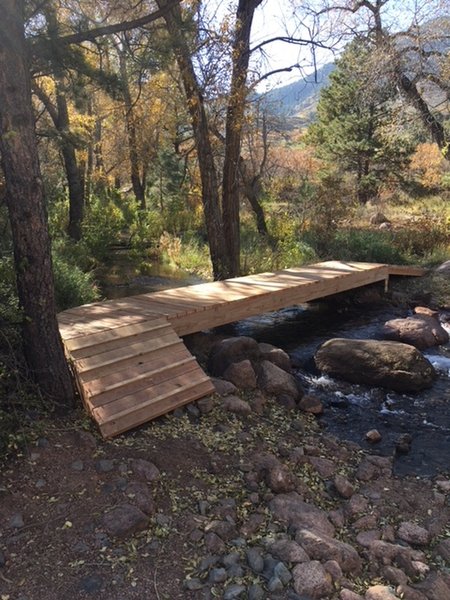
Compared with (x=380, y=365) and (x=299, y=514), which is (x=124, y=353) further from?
(x=380, y=365)

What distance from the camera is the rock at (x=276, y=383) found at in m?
4.90

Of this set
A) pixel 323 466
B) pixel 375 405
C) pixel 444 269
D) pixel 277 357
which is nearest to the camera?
pixel 323 466

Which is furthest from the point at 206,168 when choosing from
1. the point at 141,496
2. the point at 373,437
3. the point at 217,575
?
the point at 217,575

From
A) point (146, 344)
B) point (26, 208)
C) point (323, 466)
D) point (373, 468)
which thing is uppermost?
point (26, 208)

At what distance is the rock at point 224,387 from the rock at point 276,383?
1.21 ft

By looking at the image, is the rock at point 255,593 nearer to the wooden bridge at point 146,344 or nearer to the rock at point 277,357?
the wooden bridge at point 146,344

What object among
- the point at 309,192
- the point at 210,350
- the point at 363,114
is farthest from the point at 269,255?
the point at 363,114

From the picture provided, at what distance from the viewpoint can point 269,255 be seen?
1133 cm

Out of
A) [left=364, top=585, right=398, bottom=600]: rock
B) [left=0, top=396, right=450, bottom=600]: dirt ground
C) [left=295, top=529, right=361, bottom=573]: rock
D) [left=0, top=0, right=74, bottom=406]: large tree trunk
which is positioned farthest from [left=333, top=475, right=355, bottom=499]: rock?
[left=0, top=0, right=74, bottom=406]: large tree trunk

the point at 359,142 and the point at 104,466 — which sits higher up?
the point at 359,142

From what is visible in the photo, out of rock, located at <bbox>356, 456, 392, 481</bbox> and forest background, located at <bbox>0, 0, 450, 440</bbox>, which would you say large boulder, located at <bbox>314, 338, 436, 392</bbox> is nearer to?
rock, located at <bbox>356, 456, 392, 481</bbox>

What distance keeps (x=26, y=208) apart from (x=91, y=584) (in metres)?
2.26

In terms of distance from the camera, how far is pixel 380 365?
18.1ft

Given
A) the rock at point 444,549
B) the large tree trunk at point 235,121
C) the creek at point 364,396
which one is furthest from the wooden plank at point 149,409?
the large tree trunk at point 235,121
